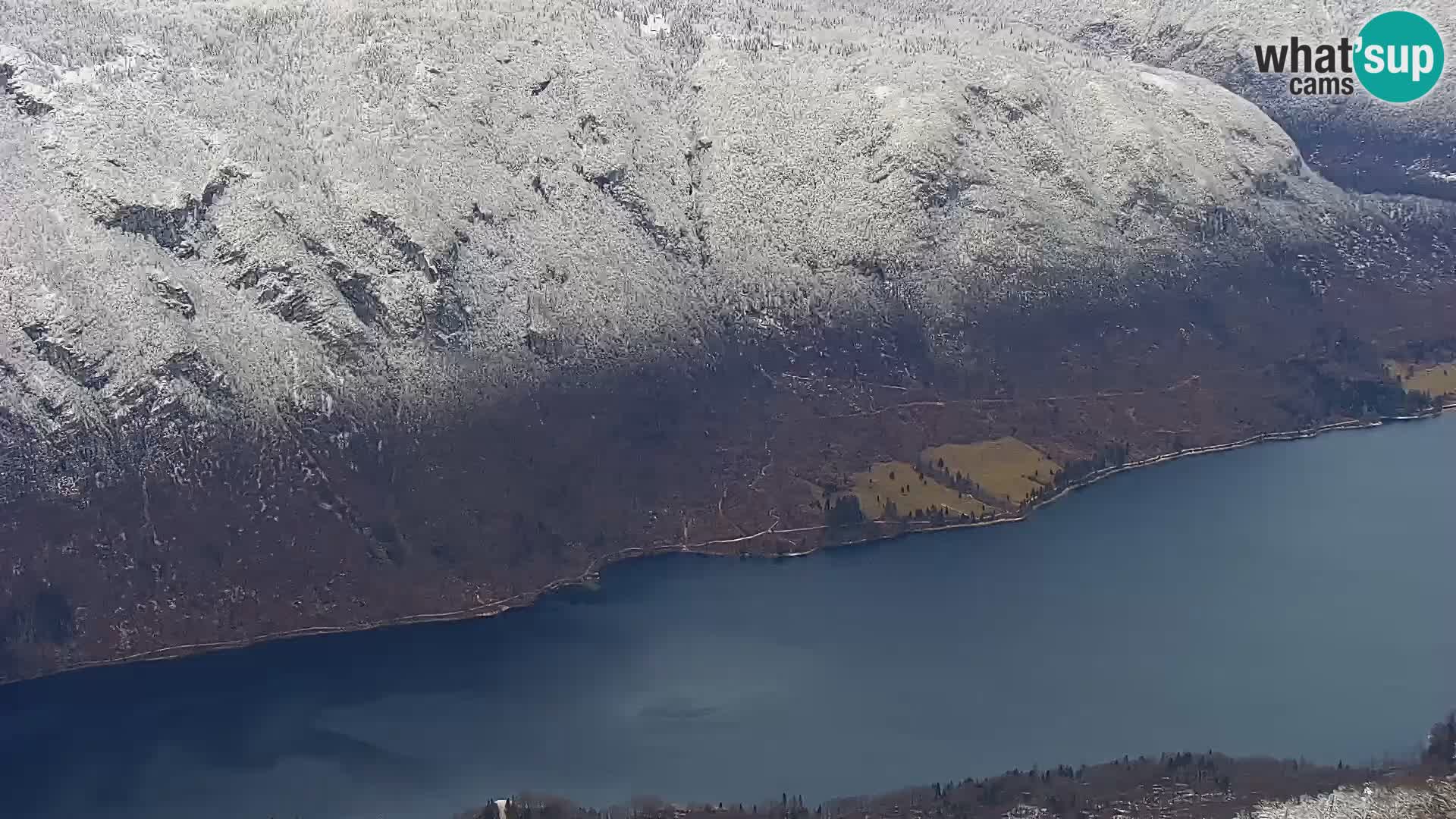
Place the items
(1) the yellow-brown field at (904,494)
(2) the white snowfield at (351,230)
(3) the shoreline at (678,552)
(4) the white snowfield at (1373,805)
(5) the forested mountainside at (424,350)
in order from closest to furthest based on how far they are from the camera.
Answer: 1. (4) the white snowfield at (1373,805)
2. (3) the shoreline at (678,552)
3. (5) the forested mountainside at (424,350)
4. (2) the white snowfield at (351,230)
5. (1) the yellow-brown field at (904,494)

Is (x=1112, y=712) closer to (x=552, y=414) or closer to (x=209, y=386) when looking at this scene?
(x=552, y=414)

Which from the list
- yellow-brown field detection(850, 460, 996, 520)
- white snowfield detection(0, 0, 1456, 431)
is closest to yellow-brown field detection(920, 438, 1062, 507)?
yellow-brown field detection(850, 460, 996, 520)

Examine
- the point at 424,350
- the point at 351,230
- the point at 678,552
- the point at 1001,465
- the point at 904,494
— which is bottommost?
the point at 678,552

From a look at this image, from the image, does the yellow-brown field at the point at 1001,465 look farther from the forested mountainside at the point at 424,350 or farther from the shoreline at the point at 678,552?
the shoreline at the point at 678,552

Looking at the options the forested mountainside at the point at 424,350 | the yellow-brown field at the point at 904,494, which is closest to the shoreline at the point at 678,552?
the forested mountainside at the point at 424,350

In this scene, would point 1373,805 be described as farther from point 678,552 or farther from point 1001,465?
point 1001,465

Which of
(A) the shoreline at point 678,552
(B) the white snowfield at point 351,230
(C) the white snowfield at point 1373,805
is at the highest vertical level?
(B) the white snowfield at point 351,230

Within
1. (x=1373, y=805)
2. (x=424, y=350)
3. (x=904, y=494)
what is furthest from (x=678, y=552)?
(x=1373, y=805)
